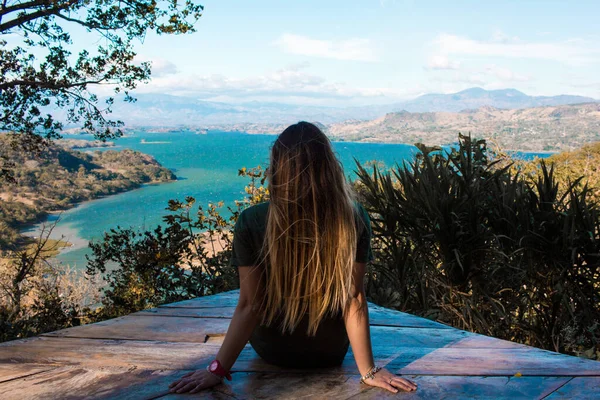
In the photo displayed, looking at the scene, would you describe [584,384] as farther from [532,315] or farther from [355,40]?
[355,40]

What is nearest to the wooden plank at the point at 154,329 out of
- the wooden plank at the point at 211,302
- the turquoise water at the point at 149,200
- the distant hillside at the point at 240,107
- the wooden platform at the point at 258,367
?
the wooden platform at the point at 258,367

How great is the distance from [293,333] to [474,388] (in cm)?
53

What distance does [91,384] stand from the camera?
1408mm

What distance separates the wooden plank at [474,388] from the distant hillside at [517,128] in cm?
1238

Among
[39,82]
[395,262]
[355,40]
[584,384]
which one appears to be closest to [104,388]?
[584,384]

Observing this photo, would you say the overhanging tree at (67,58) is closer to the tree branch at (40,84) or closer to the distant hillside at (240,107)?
the tree branch at (40,84)

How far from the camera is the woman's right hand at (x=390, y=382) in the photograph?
1.37 m

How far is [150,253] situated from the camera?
3.87m

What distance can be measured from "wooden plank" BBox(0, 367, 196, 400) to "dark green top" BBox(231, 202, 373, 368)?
0.28m

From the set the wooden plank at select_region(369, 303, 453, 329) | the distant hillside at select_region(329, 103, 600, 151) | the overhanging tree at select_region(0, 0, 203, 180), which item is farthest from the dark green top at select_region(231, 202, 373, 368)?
the distant hillside at select_region(329, 103, 600, 151)

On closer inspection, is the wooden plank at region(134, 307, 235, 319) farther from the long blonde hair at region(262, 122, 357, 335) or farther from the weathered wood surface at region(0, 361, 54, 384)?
the long blonde hair at region(262, 122, 357, 335)

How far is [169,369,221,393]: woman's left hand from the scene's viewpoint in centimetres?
136

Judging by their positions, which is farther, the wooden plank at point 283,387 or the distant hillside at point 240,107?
the distant hillside at point 240,107

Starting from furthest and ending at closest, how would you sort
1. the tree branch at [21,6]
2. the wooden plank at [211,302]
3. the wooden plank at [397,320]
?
the tree branch at [21,6], the wooden plank at [211,302], the wooden plank at [397,320]
